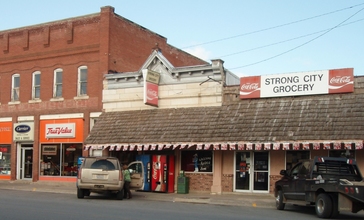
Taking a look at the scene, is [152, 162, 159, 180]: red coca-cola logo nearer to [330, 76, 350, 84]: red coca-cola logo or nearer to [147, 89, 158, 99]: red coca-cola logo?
[147, 89, 158, 99]: red coca-cola logo

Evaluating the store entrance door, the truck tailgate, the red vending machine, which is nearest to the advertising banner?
the red vending machine

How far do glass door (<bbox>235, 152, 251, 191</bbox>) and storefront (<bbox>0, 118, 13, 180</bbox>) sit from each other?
1498cm

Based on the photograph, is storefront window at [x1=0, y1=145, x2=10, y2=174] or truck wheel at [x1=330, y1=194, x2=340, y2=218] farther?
storefront window at [x1=0, y1=145, x2=10, y2=174]

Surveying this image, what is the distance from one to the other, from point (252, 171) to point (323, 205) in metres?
7.68

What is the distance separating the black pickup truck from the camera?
45.1 ft

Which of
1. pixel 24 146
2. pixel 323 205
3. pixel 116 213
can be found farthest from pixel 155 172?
pixel 323 205

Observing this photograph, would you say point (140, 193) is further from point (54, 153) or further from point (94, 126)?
point (54, 153)

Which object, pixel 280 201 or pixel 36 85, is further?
pixel 36 85

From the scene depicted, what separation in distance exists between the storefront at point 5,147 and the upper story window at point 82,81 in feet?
18.5

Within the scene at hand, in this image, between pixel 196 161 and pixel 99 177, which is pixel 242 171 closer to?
pixel 196 161

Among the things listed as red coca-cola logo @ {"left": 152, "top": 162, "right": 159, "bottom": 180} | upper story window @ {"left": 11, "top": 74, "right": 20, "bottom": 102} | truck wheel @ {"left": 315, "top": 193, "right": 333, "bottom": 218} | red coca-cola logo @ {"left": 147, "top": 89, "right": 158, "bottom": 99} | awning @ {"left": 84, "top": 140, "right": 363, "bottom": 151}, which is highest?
upper story window @ {"left": 11, "top": 74, "right": 20, "bottom": 102}

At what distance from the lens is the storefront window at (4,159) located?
1175 inches

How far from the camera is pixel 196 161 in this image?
907 inches

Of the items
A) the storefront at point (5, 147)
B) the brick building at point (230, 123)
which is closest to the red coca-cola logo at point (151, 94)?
the brick building at point (230, 123)
